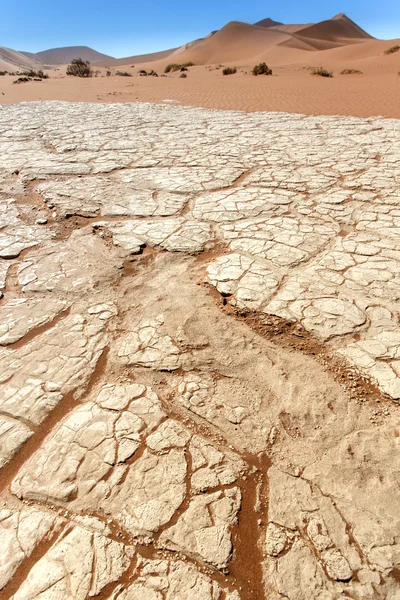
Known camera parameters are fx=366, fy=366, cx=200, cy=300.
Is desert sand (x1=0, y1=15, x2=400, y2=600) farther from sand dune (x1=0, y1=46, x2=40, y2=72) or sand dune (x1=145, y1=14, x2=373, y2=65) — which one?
sand dune (x1=0, y1=46, x2=40, y2=72)

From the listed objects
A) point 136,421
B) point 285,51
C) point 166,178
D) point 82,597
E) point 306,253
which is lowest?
point 82,597

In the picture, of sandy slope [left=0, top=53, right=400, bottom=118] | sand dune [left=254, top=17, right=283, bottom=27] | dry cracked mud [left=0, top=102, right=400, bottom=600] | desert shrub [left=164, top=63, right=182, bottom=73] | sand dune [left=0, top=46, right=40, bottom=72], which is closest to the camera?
dry cracked mud [left=0, top=102, right=400, bottom=600]

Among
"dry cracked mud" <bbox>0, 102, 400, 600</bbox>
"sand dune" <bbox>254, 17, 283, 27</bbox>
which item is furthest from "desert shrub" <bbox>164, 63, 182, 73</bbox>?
"sand dune" <bbox>254, 17, 283, 27</bbox>

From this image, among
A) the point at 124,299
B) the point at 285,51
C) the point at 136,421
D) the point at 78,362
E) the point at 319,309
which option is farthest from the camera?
the point at 285,51

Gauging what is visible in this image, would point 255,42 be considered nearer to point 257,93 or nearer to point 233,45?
point 233,45

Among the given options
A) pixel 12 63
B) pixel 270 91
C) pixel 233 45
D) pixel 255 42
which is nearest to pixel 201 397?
pixel 270 91

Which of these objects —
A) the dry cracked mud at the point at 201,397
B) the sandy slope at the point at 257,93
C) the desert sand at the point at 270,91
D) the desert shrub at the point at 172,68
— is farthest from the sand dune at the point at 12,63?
the dry cracked mud at the point at 201,397

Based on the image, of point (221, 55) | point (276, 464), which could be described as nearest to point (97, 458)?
point (276, 464)

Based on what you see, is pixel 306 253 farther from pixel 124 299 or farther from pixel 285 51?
pixel 285 51
